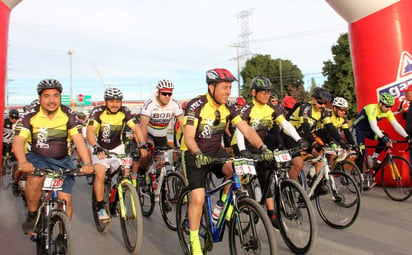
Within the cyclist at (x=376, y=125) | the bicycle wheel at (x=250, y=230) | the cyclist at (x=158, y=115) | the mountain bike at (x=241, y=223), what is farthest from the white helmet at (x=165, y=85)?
the cyclist at (x=376, y=125)

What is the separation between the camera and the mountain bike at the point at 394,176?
6672mm

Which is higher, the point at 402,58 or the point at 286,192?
the point at 402,58

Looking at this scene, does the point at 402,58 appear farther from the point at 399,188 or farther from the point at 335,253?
the point at 335,253

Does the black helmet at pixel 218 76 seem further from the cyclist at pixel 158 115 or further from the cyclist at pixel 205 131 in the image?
the cyclist at pixel 158 115

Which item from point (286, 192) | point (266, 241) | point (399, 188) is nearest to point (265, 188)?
point (286, 192)

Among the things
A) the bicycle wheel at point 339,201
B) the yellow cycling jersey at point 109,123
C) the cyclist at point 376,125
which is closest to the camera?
the bicycle wheel at point 339,201

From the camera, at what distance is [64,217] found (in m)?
3.55

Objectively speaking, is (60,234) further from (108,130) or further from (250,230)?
(108,130)

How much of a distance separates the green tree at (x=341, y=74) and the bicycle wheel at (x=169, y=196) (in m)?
29.9

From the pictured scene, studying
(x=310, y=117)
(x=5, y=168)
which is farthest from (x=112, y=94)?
(x=5, y=168)

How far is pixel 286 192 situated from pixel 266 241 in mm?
1305

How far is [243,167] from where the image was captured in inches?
142

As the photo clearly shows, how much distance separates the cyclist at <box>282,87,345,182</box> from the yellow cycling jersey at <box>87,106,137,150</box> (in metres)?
2.76

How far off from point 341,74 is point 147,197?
104ft
